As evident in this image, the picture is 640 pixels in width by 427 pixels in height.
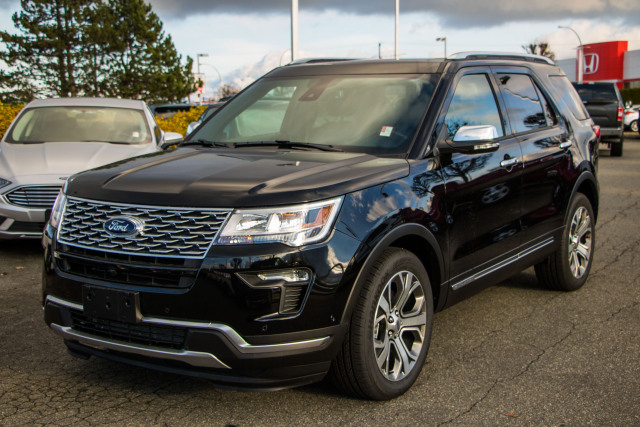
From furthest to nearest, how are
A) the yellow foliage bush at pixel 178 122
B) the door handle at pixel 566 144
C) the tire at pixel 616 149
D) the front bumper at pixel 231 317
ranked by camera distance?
the tire at pixel 616 149, the yellow foliage bush at pixel 178 122, the door handle at pixel 566 144, the front bumper at pixel 231 317

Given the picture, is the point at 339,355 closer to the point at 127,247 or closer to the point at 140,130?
the point at 127,247

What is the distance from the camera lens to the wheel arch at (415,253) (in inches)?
137

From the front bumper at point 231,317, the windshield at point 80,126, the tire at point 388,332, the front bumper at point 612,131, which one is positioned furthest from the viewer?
the front bumper at point 612,131

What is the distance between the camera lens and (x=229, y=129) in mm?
4914

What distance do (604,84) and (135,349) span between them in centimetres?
2117

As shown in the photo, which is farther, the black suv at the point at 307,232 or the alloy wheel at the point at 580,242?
the alloy wheel at the point at 580,242

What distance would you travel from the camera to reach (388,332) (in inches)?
150

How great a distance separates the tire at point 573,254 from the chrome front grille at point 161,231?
339 centimetres

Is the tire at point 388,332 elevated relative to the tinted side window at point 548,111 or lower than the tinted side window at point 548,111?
lower

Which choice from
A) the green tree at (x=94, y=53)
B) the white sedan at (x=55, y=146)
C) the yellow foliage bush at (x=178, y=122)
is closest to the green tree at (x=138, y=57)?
the green tree at (x=94, y=53)

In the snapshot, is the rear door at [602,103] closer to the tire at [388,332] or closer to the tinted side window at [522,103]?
the tinted side window at [522,103]

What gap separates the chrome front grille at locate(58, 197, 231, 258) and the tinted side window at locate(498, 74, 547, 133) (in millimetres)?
2669

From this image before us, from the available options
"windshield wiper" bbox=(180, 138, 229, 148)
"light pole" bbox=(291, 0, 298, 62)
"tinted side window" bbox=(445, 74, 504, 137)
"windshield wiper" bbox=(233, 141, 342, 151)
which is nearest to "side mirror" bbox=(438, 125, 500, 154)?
"tinted side window" bbox=(445, 74, 504, 137)

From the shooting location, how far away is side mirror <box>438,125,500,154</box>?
14.0 ft
